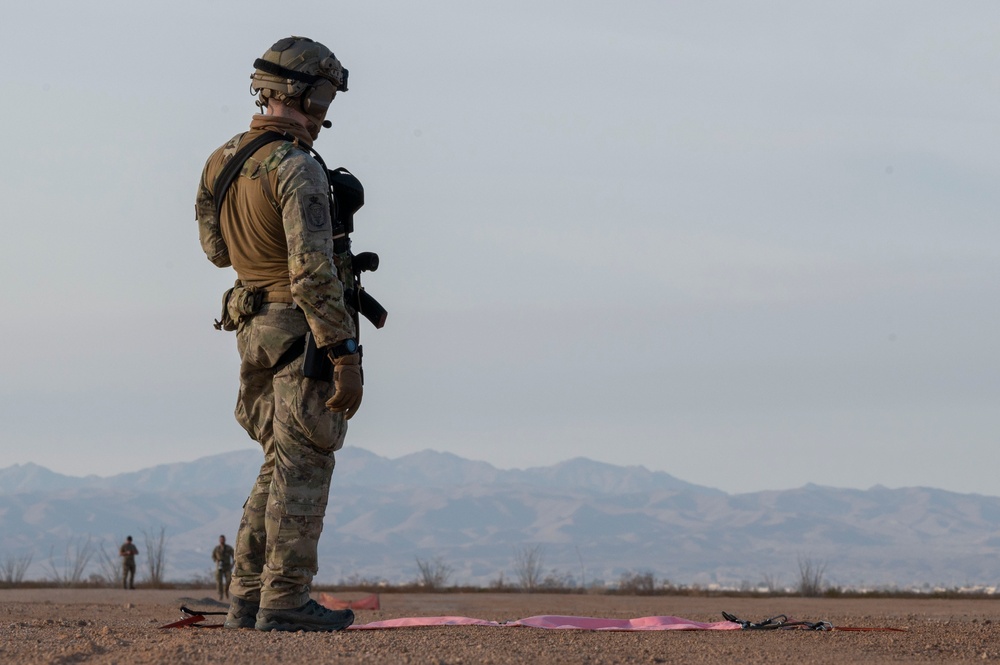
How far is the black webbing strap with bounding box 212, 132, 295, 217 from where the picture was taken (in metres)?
7.17

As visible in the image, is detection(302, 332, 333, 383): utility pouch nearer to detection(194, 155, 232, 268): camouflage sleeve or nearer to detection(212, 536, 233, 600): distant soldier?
detection(194, 155, 232, 268): camouflage sleeve

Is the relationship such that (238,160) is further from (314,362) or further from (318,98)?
(314,362)

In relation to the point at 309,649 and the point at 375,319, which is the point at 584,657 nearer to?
the point at 309,649

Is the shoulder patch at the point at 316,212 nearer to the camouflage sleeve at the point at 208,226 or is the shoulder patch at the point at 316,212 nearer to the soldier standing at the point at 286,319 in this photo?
the soldier standing at the point at 286,319

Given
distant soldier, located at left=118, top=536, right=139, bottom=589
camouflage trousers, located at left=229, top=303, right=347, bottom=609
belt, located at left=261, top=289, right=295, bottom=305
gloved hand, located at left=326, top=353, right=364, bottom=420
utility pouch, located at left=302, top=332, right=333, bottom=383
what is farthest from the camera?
distant soldier, located at left=118, top=536, right=139, bottom=589

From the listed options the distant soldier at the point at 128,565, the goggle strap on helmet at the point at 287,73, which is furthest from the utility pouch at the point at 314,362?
the distant soldier at the point at 128,565

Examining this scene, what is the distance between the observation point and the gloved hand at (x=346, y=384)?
673cm

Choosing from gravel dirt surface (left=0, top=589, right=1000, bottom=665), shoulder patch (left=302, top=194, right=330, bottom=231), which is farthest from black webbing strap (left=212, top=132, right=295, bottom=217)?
gravel dirt surface (left=0, top=589, right=1000, bottom=665)

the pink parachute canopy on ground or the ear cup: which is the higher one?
the ear cup

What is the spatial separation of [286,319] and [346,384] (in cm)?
58

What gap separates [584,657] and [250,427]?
232 centimetres

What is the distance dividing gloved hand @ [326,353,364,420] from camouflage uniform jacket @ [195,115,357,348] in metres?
0.12

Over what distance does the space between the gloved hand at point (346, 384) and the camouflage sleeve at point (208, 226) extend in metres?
1.16

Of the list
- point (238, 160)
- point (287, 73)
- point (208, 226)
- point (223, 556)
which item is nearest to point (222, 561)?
point (223, 556)
